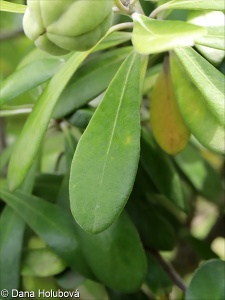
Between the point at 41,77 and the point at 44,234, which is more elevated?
the point at 41,77

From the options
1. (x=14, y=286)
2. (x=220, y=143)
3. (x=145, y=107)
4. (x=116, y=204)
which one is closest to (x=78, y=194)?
(x=116, y=204)

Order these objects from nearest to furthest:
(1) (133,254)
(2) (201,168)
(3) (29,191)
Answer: (1) (133,254) → (3) (29,191) → (2) (201,168)

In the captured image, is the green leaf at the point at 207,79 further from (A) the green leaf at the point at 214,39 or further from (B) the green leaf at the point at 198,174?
(B) the green leaf at the point at 198,174

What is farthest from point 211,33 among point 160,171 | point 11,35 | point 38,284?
point 11,35

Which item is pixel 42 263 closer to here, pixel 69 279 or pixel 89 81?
pixel 69 279

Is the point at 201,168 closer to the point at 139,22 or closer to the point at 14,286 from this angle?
the point at 14,286

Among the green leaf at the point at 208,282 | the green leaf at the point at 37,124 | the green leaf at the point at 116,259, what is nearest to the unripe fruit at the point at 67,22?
the green leaf at the point at 37,124

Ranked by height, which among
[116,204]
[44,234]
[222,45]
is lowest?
[44,234]
